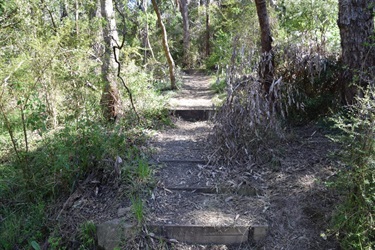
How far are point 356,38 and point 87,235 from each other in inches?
160

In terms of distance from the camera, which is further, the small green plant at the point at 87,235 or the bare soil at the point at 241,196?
the small green plant at the point at 87,235

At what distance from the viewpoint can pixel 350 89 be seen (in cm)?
417

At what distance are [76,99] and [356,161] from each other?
3347 mm

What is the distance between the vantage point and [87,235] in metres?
3.10

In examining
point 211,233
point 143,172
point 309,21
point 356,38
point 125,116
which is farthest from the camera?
point 309,21

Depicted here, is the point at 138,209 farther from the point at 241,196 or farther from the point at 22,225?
the point at 22,225

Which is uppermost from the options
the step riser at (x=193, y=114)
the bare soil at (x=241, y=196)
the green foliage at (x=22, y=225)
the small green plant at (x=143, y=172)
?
the step riser at (x=193, y=114)

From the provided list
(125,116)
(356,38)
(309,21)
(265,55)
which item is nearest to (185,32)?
(309,21)

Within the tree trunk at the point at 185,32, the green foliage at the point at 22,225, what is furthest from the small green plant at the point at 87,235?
the tree trunk at the point at 185,32

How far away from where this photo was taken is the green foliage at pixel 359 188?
2.45 m

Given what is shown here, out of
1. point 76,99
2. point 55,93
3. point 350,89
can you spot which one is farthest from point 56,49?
point 350,89

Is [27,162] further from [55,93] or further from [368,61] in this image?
[368,61]

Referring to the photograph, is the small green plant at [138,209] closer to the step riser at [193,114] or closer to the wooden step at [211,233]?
the wooden step at [211,233]

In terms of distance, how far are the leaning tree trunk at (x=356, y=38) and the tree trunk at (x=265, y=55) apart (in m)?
1.01
